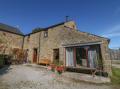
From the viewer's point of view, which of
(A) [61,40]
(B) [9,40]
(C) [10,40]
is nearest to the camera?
(A) [61,40]

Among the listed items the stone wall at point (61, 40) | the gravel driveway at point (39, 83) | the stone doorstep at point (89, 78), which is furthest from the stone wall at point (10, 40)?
the stone doorstep at point (89, 78)

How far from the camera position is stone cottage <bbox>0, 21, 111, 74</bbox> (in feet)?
32.7

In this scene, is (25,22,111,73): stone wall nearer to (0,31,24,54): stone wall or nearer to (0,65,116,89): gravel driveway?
(0,31,24,54): stone wall

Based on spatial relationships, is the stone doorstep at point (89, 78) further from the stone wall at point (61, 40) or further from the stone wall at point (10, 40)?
the stone wall at point (10, 40)

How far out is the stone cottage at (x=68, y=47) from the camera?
32.7 feet

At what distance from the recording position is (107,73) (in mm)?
8805

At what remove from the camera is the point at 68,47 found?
41.8ft

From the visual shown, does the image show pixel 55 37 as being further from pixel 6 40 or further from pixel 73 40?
pixel 6 40

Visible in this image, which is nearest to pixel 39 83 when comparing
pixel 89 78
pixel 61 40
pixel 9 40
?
pixel 89 78

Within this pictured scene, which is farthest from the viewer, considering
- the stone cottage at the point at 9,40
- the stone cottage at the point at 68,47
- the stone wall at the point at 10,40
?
the stone wall at the point at 10,40

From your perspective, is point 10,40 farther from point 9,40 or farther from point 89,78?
point 89,78

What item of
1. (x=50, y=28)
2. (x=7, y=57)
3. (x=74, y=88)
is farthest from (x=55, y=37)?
(x=74, y=88)

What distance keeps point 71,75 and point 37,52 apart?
30.1 ft

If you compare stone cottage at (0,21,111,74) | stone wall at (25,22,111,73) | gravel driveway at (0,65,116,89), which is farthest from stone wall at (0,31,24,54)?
gravel driveway at (0,65,116,89)
